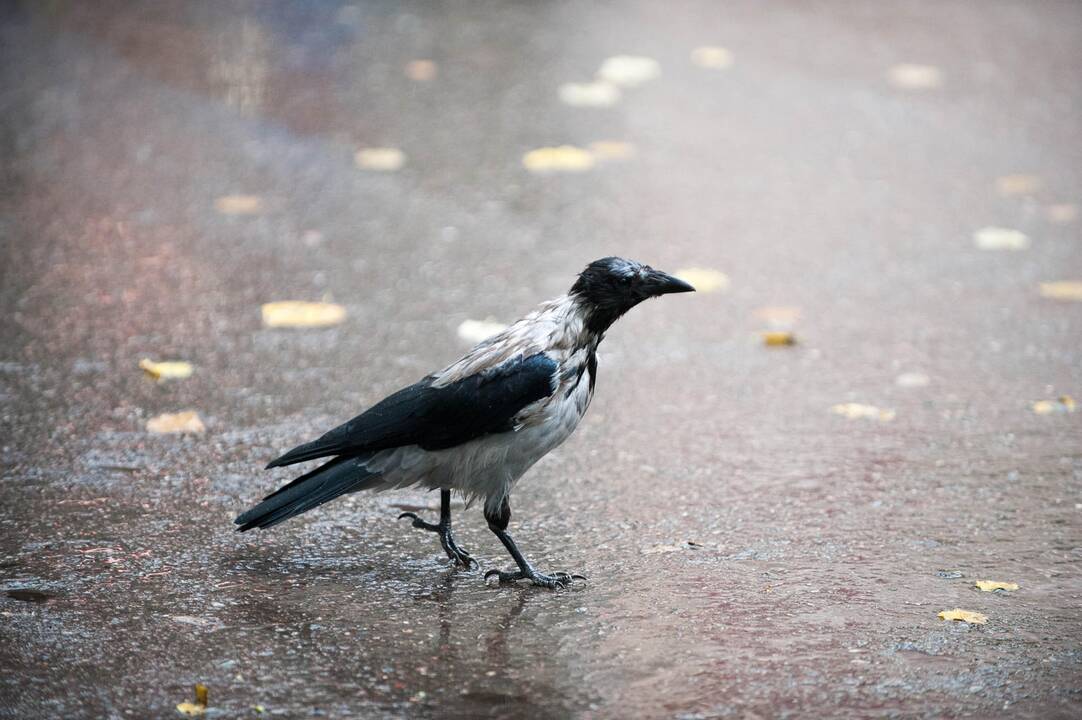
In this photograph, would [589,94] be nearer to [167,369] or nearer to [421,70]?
[421,70]

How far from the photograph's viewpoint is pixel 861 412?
16.6 ft

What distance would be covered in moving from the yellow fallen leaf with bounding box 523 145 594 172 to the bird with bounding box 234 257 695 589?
3503 mm

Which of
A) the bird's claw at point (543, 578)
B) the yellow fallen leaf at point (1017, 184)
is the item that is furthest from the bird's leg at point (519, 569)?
the yellow fallen leaf at point (1017, 184)

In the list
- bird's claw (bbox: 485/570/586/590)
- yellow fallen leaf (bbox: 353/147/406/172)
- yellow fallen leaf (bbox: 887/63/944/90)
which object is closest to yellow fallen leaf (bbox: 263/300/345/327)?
yellow fallen leaf (bbox: 353/147/406/172)

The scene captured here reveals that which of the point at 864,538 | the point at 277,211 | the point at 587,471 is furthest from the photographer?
the point at 277,211

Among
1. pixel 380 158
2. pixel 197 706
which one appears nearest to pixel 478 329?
pixel 380 158

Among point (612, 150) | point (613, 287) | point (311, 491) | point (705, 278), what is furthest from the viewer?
point (612, 150)

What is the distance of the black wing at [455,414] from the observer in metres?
3.79

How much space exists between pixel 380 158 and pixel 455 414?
3.77 meters

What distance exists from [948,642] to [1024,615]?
0.30 m

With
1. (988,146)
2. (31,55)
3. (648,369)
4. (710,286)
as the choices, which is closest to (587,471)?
(648,369)

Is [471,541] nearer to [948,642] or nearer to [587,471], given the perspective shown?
[587,471]

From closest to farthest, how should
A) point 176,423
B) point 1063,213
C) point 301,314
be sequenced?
point 176,423
point 301,314
point 1063,213

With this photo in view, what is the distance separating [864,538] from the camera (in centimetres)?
412
